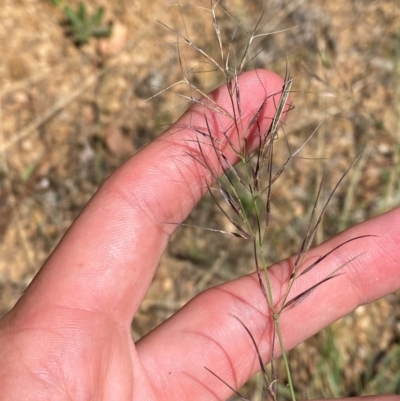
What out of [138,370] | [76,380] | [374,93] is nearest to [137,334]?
[138,370]

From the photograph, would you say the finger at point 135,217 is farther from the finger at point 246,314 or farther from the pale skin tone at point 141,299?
the finger at point 246,314

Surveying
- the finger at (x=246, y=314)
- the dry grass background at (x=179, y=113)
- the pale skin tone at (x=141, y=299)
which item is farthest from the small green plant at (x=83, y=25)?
the finger at (x=246, y=314)

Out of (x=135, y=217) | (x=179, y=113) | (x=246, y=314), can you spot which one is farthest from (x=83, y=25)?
(x=246, y=314)

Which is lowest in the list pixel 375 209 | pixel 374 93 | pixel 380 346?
pixel 380 346

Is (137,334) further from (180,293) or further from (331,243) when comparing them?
(331,243)

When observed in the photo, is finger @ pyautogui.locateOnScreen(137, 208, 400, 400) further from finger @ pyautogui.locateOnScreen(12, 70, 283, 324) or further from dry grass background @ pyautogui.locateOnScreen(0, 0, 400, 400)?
dry grass background @ pyautogui.locateOnScreen(0, 0, 400, 400)

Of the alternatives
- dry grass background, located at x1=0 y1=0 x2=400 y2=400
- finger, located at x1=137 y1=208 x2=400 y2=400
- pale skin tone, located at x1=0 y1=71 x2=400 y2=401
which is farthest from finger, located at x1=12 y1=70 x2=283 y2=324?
dry grass background, located at x1=0 y1=0 x2=400 y2=400
